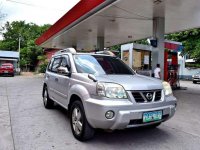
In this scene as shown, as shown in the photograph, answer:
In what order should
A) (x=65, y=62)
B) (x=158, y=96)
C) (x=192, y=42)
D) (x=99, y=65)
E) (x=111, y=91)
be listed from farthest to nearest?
(x=192, y=42), (x=65, y=62), (x=99, y=65), (x=158, y=96), (x=111, y=91)

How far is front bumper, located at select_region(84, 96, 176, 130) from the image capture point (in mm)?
3963

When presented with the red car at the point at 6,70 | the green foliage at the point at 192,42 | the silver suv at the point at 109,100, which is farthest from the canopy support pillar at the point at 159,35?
the red car at the point at 6,70

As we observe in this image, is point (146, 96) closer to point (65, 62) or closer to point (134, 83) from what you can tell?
point (134, 83)

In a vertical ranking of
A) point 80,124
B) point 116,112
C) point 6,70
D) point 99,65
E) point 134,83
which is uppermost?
point 99,65

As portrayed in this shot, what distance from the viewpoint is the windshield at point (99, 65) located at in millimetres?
5133

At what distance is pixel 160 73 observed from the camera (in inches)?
493

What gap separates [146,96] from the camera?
429 centimetres

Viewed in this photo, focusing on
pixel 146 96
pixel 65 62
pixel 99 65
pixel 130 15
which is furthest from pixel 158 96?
pixel 130 15

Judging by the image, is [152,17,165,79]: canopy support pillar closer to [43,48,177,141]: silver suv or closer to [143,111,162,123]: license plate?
[43,48,177,141]: silver suv

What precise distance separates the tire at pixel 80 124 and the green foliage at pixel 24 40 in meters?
41.2

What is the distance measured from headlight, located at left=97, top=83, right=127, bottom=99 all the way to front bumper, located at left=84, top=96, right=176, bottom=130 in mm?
111

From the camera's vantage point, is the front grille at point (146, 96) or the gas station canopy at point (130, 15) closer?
the front grille at point (146, 96)

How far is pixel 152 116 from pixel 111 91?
2.92ft

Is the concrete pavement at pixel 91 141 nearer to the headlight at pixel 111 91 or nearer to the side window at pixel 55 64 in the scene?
the headlight at pixel 111 91
